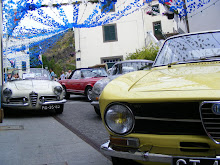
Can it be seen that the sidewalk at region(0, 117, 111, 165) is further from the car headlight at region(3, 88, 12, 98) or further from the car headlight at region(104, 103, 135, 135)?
the car headlight at region(104, 103, 135, 135)

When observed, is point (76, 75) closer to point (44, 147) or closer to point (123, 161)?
point (44, 147)

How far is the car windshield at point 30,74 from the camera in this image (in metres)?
7.45

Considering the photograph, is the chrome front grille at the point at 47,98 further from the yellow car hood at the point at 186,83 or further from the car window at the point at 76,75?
the yellow car hood at the point at 186,83

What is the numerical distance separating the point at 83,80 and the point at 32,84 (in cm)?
383

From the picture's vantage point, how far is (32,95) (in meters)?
6.29

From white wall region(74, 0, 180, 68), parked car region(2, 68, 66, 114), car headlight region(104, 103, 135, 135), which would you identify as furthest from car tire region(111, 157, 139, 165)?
white wall region(74, 0, 180, 68)

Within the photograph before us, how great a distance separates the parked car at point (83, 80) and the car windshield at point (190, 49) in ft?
22.6

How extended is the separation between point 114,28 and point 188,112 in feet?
68.7

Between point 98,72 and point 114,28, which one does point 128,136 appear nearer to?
point 98,72

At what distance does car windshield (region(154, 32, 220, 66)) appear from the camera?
295 cm

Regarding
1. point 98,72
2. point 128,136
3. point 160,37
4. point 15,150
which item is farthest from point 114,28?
point 128,136

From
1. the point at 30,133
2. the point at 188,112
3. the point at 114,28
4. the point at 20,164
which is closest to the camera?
the point at 188,112

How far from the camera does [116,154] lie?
1.80 m

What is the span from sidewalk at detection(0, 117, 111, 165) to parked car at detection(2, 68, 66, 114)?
0.99 metres
